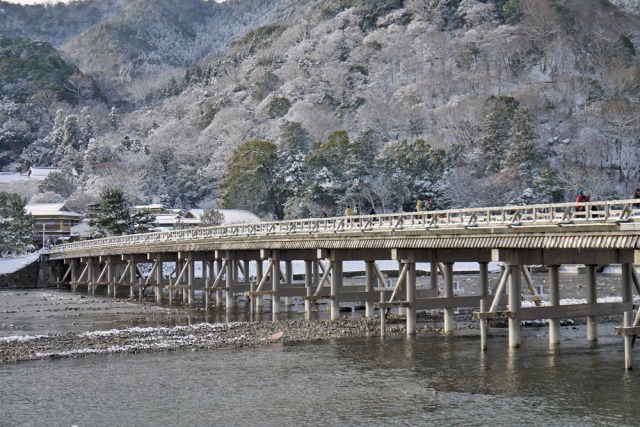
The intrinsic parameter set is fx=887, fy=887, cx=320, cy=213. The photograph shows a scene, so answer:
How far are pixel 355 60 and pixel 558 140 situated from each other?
181 feet

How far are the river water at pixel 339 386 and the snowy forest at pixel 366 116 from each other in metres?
51.0

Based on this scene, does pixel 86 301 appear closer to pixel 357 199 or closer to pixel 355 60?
pixel 357 199

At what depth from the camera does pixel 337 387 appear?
22344 mm

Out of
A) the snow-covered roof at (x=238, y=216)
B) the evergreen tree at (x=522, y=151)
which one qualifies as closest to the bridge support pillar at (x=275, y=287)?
the snow-covered roof at (x=238, y=216)

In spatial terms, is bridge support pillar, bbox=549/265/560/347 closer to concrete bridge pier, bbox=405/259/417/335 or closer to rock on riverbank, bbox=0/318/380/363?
concrete bridge pier, bbox=405/259/417/335

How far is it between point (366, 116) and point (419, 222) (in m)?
81.4

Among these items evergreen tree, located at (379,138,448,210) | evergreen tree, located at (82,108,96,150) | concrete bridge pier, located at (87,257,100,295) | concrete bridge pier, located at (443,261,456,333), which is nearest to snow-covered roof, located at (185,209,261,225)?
evergreen tree, located at (379,138,448,210)

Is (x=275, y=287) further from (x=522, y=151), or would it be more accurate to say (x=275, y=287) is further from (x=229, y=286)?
(x=522, y=151)

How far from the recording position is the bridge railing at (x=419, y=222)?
23.4 metres

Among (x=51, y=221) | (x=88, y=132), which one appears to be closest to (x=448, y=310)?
(x=51, y=221)

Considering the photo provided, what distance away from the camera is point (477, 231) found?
89.4ft

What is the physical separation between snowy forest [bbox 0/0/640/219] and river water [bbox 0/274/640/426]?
51040mm

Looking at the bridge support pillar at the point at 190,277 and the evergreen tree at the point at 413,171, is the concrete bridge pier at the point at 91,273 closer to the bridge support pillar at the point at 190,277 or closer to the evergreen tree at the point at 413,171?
the bridge support pillar at the point at 190,277

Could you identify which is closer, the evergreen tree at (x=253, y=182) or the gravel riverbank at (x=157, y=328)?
the gravel riverbank at (x=157, y=328)
